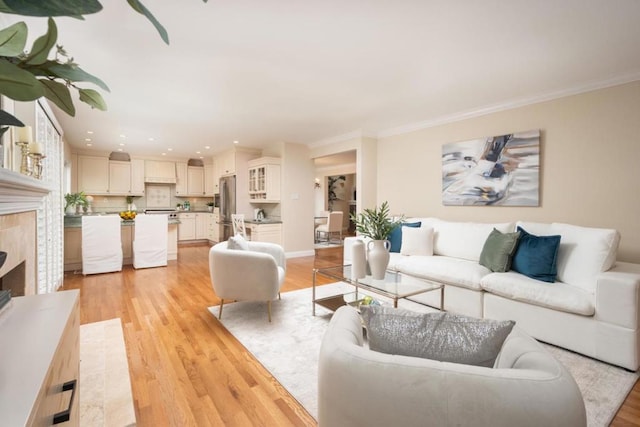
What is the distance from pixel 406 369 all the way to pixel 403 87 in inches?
123

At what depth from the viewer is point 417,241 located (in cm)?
382

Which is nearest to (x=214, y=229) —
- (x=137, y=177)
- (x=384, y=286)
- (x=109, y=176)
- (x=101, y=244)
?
(x=137, y=177)

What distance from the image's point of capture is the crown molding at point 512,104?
2955 millimetres

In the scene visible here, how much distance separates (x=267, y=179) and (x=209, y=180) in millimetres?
3164

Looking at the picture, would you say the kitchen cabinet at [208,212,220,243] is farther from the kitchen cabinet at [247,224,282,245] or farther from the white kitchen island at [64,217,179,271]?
the white kitchen island at [64,217,179,271]

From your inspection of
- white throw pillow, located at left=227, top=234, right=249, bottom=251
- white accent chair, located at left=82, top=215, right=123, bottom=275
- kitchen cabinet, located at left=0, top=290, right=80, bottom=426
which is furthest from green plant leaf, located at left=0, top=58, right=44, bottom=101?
white accent chair, located at left=82, top=215, right=123, bottom=275

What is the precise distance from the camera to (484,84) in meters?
3.19

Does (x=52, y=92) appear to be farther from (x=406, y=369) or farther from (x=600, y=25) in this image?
(x=600, y=25)

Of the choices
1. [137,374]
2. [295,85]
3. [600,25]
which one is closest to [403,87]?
[295,85]

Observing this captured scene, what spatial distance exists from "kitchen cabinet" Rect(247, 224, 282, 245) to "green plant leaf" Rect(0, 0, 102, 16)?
5811 mm

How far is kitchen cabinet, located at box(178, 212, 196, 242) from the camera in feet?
26.9

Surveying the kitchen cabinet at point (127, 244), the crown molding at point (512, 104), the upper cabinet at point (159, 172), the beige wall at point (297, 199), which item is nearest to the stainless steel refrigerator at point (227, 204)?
the beige wall at point (297, 199)

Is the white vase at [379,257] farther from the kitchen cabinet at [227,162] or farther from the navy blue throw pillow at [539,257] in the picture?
the kitchen cabinet at [227,162]

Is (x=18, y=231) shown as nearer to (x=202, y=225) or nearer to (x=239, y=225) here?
(x=239, y=225)
